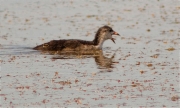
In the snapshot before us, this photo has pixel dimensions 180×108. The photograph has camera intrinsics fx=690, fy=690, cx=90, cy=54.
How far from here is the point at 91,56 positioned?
77.2 feet

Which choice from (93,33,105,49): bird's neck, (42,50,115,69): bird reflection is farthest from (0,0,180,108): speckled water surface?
(93,33,105,49): bird's neck

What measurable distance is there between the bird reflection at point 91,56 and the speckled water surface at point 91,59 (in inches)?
1.4

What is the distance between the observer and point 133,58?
73.3 feet

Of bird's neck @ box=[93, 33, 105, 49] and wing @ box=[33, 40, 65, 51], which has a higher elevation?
bird's neck @ box=[93, 33, 105, 49]

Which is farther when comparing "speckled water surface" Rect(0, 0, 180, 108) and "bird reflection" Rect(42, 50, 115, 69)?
"bird reflection" Rect(42, 50, 115, 69)

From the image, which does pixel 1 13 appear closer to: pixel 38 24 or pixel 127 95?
pixel 38 24

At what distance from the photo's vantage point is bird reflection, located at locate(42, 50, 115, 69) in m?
21.5

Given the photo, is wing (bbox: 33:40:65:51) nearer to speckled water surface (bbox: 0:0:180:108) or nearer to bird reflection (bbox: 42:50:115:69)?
bird reflection (bbox: 42:50:115:69)

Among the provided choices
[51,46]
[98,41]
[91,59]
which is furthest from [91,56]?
[51,46]

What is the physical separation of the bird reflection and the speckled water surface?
35mm

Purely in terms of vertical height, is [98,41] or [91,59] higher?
[98,41]

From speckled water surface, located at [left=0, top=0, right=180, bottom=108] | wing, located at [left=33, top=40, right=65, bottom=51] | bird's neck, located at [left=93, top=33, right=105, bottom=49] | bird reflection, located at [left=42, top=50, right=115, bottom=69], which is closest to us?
speckled water surface, located at [left=0, top=0, right=180, bottom=108]

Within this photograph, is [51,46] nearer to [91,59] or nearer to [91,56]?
[91,56]

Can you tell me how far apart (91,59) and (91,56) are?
0.90 meters
